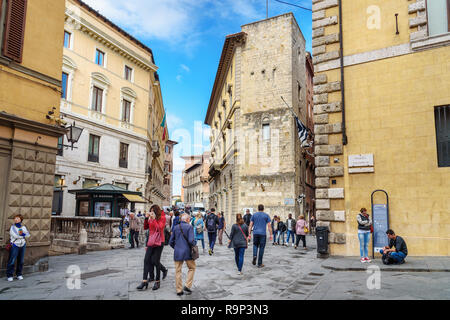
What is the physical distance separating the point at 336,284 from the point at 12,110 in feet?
29.2

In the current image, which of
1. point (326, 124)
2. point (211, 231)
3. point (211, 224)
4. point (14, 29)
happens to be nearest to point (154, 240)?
point (211, 231)

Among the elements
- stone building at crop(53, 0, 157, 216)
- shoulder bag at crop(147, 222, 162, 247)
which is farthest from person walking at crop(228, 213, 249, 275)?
stone building at crop(53, 0, 157, 216)

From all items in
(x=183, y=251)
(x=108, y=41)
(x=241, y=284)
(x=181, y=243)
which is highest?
(x=108, y=41)

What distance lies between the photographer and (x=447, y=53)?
10117 millimetres

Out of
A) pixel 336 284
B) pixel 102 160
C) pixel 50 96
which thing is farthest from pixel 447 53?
pixel 102 160

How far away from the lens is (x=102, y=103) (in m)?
26.6

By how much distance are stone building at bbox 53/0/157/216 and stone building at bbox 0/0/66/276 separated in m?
12.2

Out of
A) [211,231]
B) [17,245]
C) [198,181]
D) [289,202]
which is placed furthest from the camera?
[198,181]

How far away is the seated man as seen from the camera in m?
8.98

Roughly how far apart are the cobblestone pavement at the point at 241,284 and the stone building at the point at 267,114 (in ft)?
52.7

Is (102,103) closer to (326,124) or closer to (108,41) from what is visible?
(108,41)

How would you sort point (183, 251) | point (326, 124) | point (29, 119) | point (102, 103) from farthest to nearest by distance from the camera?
point (102, 103)
point (326, 124)
point (29, 119)
point (183, 251)

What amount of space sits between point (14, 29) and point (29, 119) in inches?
94.5
